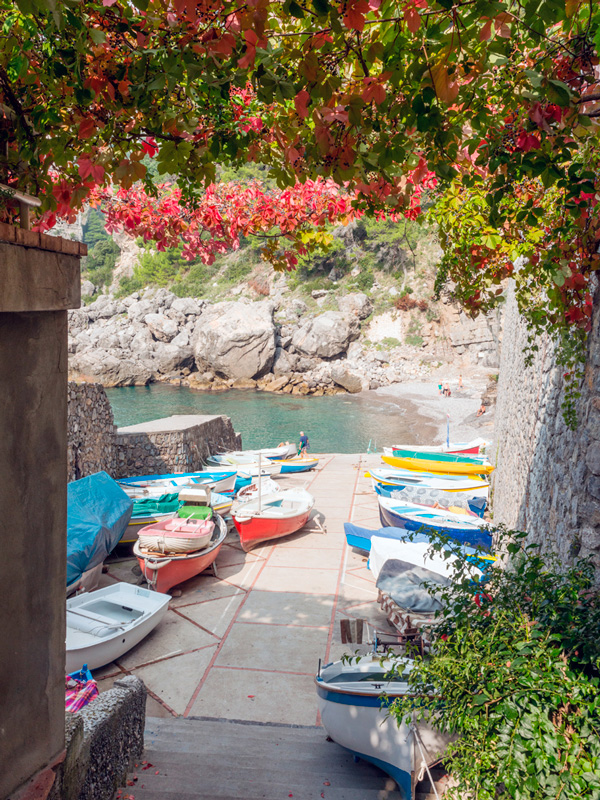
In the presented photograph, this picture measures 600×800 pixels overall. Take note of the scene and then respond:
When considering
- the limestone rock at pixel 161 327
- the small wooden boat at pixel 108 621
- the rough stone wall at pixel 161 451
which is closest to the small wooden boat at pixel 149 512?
the small wooden boat at pixel 108 621

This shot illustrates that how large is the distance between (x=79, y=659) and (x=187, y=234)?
4.44 meters

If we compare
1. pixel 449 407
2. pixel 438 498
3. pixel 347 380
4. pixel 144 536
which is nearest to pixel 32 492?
pixel 144 536

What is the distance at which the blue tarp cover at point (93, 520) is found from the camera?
727 cm

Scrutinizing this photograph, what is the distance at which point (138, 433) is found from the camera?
12.7 metres

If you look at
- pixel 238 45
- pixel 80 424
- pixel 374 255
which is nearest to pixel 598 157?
pixel 238 45

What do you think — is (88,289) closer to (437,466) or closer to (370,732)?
(437,466)

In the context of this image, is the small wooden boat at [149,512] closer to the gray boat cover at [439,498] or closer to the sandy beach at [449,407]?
the gray boat cover at [439,498]

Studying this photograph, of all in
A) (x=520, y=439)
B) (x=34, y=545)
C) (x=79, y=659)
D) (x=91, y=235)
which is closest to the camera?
(x=34, y=545)

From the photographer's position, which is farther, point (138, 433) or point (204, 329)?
point (204, 329)

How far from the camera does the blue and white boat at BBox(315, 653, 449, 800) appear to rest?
3678 mm

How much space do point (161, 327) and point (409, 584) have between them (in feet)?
133

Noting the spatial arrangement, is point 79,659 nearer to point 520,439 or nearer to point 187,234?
point 187,234

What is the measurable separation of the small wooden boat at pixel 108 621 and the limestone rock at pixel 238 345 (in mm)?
32843

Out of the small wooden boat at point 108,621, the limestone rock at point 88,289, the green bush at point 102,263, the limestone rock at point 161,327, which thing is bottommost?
the small wooden boat at point 108,621
